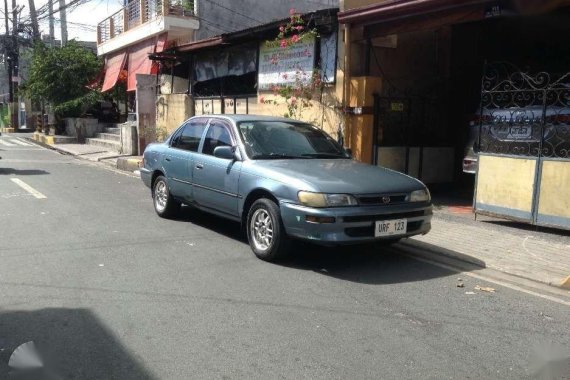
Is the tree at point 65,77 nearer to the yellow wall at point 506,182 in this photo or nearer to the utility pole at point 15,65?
the utility pole at point 15,65

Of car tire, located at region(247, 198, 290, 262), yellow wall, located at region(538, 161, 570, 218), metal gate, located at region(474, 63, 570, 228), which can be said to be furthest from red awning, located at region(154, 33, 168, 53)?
yellow wall, located at region(538, 161, 570, 218)

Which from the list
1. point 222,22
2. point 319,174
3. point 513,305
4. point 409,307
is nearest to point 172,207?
point 319,174

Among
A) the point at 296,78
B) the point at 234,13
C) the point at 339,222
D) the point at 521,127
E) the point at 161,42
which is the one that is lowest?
the point at 339,222

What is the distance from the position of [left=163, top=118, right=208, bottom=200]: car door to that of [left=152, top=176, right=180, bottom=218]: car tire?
0.67 ft

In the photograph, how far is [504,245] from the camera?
704 cm

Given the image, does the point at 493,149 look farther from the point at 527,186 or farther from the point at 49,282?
the point at 49,282

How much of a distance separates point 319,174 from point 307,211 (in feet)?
1.92

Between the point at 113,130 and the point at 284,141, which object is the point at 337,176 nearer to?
the point at 284,141

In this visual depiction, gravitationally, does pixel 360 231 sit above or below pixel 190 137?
below

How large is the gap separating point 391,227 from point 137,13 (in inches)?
801

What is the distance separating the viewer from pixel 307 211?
553 centimetres

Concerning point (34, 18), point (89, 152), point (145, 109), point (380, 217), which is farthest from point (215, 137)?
point (34, 18)

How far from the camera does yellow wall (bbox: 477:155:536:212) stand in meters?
7.74

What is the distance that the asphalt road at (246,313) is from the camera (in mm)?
3646
